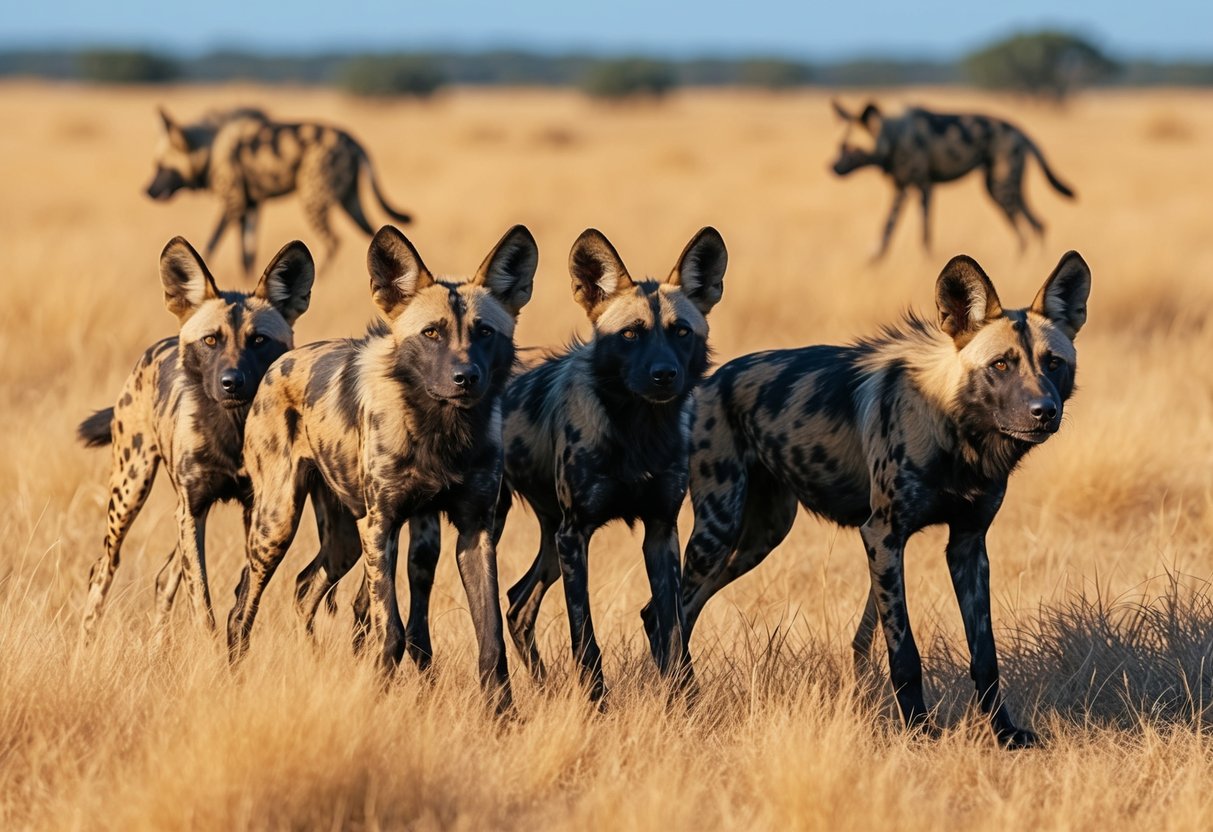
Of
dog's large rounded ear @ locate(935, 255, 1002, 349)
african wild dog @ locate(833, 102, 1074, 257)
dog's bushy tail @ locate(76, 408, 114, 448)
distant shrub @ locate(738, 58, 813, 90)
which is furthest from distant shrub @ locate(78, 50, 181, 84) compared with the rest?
dog's large rounded ear @ locate(935, 255, 1002, 349)

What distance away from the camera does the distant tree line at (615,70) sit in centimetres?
5091

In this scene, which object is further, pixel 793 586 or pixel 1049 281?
pixel 793 586

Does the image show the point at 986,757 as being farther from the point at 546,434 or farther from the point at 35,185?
the point at 35,185

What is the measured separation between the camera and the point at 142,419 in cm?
512

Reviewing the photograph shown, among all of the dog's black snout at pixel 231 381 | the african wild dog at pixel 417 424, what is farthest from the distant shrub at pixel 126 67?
the african wild dog at pixel 417 424

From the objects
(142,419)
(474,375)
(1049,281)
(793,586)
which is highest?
(1049,281)

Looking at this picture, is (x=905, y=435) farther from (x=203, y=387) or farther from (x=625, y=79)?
(x=625, y=79)

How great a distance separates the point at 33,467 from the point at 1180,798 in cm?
429

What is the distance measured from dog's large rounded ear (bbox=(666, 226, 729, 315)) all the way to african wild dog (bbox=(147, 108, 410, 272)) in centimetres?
834

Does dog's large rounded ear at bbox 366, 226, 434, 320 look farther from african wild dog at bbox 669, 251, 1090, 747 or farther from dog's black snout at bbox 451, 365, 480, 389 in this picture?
african wild dog at bbox 669, 251, 1090, 747

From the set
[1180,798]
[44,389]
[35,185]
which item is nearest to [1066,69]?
[35,185]

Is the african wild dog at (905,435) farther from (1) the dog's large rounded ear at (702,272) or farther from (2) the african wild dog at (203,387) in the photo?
(2) the african wild dog at (203,387)

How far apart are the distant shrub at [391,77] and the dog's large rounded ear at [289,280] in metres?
46.5

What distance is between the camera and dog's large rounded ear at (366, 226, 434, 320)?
4242 millimetres
